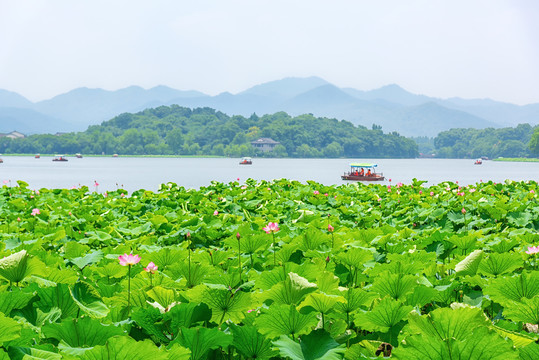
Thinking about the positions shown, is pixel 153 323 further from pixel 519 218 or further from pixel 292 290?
pixel 519 218

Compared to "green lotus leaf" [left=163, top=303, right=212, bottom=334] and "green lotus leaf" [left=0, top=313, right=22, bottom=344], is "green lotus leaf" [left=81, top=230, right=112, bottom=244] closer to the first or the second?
"green lotus leaf" [left=163, top=303, right=212, bottom=334]

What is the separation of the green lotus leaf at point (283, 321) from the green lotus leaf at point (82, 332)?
44 centimetres

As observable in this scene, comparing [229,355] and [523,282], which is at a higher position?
[523,282]

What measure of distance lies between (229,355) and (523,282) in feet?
4.02

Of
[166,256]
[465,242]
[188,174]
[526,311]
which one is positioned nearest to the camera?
[526,311]

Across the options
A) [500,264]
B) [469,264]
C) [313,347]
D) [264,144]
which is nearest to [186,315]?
[313,347]

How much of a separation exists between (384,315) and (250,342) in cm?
49

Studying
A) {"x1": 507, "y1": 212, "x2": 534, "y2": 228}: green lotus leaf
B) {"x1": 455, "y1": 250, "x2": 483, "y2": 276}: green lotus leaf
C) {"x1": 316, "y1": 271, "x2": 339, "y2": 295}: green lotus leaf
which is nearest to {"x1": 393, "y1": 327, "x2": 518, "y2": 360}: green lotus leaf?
{"x1": 316, "y1": 271, "x2": 339, "y2": 295}: green lotus leaf

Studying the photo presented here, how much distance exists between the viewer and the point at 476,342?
3.90ft

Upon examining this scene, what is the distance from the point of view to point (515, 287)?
2.00 metres

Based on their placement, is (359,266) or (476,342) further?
(359,266)

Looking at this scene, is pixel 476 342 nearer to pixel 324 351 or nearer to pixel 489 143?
pixel 324 351

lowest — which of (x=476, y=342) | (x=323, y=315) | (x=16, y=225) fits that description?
(x=16, y=225)

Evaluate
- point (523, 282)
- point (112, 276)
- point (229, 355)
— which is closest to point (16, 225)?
point (112, 276)
